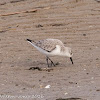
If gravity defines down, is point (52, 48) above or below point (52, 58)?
above

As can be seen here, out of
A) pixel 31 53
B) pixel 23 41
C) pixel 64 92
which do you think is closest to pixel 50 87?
pixel 64 92

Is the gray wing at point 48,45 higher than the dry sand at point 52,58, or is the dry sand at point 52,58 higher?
the gray wing at point 48,45

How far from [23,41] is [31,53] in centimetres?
109

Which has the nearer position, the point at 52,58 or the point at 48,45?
the point at 48,45

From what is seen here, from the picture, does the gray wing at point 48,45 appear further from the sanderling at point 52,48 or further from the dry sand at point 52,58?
the dry sand at point 52,58

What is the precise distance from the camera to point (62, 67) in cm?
1109

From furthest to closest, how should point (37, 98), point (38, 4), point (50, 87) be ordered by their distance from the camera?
point (38, 4) < point (50, 87) < point (37, 98)

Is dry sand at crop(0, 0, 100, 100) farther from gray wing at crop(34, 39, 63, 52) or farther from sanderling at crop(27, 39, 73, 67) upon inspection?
gray wing at crop(34, 39, 63, 52)

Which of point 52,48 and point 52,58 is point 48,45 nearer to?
point 52,48

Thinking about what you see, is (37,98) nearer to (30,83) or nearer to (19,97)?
(19,97)

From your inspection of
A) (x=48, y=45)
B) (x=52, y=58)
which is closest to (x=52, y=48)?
(x=48, y=45)

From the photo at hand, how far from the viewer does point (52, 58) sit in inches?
472

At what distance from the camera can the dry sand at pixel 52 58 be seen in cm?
927

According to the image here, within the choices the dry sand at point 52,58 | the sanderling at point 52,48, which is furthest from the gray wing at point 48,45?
the dry sand at point 52,58
